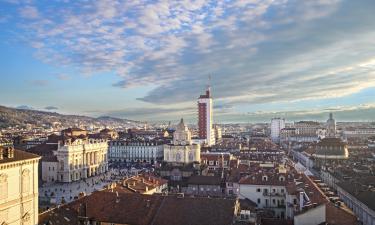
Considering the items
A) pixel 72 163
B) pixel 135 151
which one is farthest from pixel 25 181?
pixel 135 151

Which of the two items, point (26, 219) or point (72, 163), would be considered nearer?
point (26, 219)

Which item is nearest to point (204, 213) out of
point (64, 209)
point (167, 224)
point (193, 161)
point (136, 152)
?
point (167, 224)

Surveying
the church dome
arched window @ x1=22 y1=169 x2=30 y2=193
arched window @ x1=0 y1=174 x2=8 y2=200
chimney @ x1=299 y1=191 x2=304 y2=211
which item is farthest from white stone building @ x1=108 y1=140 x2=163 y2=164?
arched window @ x1=0 y1=174 x2=8 y2=200

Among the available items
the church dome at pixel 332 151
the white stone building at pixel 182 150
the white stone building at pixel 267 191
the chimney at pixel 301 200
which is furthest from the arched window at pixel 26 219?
the church dome at pixel 332 151

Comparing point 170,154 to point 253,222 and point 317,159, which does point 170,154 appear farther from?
point 253,222

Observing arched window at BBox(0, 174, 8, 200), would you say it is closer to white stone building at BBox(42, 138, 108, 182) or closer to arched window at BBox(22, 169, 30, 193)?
arched window at BBox(22, 169, 30, 193)

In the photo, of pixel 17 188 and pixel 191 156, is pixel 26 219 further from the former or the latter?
pixel 191 156
